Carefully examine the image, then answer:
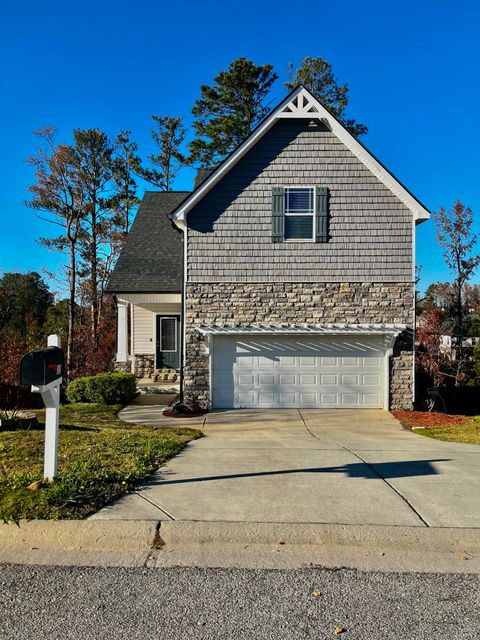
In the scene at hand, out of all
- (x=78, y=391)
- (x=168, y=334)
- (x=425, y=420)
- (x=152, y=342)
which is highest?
(x=168, y=334)

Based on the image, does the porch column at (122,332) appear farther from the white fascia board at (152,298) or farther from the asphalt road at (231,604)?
the asphalt road at (231,604)

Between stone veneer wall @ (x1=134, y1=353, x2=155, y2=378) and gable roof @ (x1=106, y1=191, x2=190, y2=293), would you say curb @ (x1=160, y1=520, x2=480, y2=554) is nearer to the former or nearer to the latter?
gable roof @ (x1=106, y1=191, x2=190, y2=293)

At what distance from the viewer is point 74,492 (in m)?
5.07

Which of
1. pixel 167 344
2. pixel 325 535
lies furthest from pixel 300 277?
pixel 325 535

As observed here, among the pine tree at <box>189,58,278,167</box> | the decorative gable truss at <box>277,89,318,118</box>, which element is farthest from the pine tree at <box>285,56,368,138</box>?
the decorative gable truss at <box>277,89,318,118</box>

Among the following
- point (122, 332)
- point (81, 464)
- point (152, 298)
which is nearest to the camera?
point (81, 464)

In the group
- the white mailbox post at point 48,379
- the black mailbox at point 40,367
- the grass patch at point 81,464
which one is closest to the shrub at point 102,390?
the grass patch at point 81,464

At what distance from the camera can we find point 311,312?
13414 mm

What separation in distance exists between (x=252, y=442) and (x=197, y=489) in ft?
10.8

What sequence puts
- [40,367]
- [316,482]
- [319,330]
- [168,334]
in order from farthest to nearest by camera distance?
1. [168,334]
2. [319,330]
3. [316,482]
4. [40,367]

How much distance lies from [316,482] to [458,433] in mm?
5471

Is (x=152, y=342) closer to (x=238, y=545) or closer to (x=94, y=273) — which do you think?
(x=94, y=273)

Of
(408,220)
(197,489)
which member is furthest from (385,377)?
(197,489)

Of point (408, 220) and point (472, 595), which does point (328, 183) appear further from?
point (472, 595)
